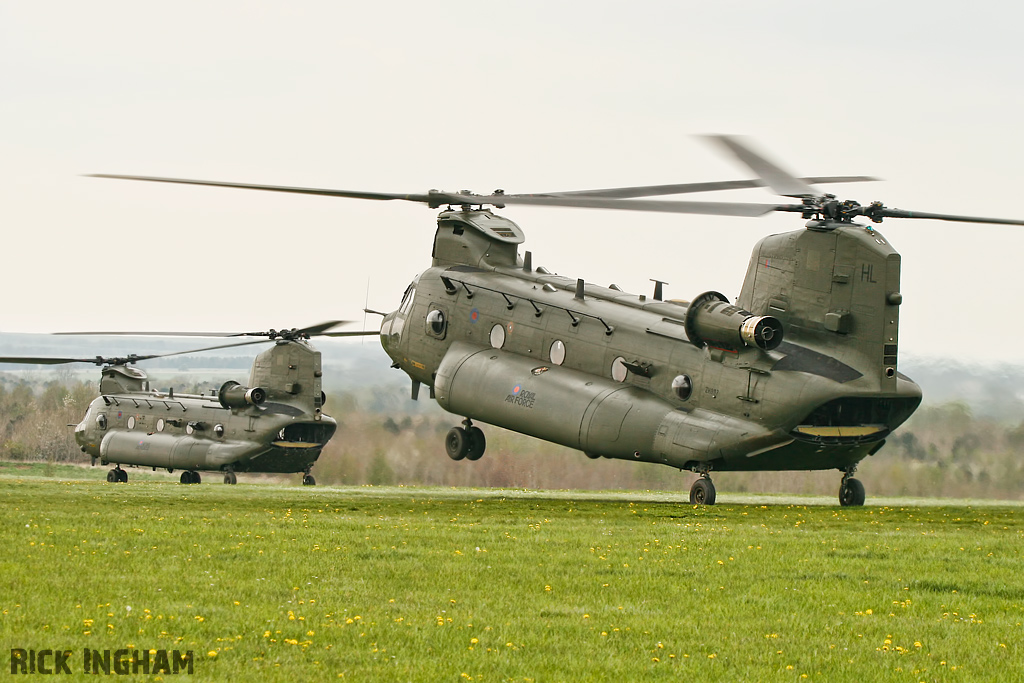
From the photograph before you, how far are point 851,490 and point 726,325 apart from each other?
16.7ft

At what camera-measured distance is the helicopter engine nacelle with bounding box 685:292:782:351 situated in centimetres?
2575

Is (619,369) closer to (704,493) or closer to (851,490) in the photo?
(704,493)

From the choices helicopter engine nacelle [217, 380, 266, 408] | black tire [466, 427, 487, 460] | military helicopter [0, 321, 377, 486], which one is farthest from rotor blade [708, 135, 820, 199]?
helicopter engine nacelle [217, 380, 266, 408]

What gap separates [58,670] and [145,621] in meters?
1.73

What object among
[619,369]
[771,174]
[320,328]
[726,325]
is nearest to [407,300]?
[619,369]

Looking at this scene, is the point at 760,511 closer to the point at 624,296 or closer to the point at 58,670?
the point at 624,296

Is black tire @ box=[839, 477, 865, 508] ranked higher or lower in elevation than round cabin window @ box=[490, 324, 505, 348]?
lower

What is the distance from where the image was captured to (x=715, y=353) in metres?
27.2

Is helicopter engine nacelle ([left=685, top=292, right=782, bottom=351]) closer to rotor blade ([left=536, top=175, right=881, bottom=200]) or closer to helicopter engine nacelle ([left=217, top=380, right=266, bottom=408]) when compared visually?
rotor blade ([left=536, top=175, right=881, bottom=200])

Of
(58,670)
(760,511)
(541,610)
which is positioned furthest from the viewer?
(760,511)

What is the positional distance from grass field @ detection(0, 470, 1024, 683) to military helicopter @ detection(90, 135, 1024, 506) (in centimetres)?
470

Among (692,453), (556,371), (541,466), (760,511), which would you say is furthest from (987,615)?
(541,466)

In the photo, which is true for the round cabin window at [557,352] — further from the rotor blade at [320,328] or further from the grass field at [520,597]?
the rotor blade at [320,328]

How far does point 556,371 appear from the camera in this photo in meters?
30.5
